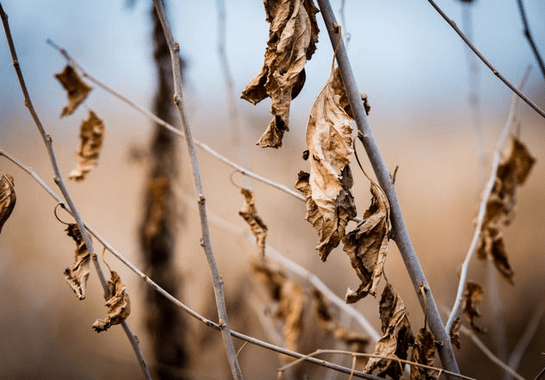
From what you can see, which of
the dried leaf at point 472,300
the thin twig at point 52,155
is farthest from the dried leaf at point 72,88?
the dried leaf at point 472,300

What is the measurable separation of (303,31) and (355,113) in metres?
0.16

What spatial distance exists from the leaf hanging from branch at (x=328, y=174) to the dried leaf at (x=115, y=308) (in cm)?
36

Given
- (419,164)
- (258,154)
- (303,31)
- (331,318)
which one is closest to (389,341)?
(303,31)

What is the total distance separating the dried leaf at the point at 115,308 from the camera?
77 cm

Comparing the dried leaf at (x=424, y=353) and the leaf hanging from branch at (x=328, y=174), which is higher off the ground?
the leaf hanging from branch at (x=328, y=174)

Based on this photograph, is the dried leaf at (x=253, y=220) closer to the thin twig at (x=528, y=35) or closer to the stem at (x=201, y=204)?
the stem at (x=201, y=204)

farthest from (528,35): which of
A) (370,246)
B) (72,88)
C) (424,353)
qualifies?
(72,88)

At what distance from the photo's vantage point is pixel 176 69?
28.0 inches

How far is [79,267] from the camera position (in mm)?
828

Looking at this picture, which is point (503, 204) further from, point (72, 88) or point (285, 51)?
point (72, 88)

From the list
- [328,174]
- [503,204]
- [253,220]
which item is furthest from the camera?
[503,204]

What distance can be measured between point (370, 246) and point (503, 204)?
675 mm

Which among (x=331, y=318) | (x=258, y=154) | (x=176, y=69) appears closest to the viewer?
(x=176, y=69)

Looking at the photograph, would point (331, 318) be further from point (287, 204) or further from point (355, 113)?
point (287, 204)
